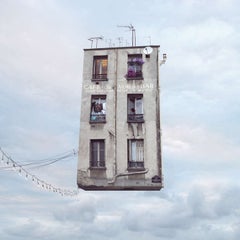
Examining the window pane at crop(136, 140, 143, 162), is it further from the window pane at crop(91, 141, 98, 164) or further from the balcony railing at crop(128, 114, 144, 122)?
the window pane at crop(91, 141, 98, 164)

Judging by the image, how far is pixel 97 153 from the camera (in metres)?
43.7

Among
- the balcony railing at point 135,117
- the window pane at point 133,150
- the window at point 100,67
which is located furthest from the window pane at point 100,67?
the window pane at point 133,150

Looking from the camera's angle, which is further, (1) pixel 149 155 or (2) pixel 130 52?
(2) pixel 130 52

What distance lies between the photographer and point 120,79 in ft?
148

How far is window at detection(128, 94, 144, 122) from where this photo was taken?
145 ft

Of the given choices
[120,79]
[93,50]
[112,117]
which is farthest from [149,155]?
[93,50]

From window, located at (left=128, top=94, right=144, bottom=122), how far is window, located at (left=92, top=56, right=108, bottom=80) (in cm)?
325

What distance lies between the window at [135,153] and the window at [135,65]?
6146mm

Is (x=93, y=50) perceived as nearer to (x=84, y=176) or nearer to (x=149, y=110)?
(x=149, y=110)

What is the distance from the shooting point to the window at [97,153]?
1710 inches

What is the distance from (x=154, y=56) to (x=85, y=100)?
7.49 meters

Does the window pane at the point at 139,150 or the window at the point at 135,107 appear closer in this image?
the window pane at the point at 139,150

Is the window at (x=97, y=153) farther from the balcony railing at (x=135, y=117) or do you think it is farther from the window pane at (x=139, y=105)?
the window pane at (x=139, y=105)

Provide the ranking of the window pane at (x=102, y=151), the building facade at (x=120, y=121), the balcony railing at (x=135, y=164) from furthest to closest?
the window pane at (x=102, y=151) < the balcony railing at (x=135, y=164) < the building facade at (x=120, y=121)
